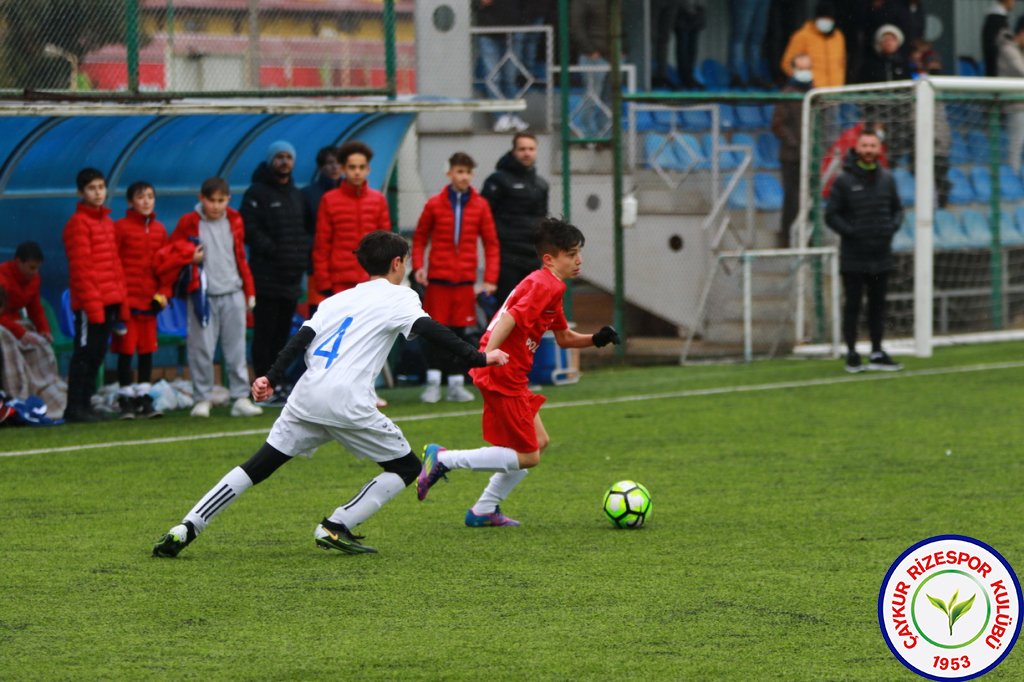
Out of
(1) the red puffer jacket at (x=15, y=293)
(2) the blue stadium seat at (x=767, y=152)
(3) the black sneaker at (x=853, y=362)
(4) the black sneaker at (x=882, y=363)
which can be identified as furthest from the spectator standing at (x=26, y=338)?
(2) the blue stadium seat at (x=767, y=152)

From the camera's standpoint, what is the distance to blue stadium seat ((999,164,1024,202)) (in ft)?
57.9

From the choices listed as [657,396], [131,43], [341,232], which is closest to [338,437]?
[341,232]

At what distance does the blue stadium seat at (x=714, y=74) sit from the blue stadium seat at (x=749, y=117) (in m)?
2.27

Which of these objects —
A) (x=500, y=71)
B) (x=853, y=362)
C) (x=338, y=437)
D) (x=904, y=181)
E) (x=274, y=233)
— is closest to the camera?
(x=338, y=437)

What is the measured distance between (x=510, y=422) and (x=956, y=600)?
11.3 ft

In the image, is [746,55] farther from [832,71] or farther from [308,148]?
[308,148]

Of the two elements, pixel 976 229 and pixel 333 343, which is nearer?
pixel 333 343

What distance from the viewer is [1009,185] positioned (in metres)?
17.8

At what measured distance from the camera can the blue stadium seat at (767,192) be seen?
17.2 meters

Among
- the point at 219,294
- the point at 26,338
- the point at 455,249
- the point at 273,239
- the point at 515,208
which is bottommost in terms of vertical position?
the point at 26,338

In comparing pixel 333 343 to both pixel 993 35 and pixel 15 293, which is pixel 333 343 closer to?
pixel 15 293

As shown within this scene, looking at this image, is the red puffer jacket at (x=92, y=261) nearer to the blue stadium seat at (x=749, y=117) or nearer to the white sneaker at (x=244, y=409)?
the white sneaker at (x=244, y=409)

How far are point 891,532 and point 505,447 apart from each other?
68.0 inches

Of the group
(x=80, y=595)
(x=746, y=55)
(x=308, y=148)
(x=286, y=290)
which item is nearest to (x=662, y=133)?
(x=746, y=55)
